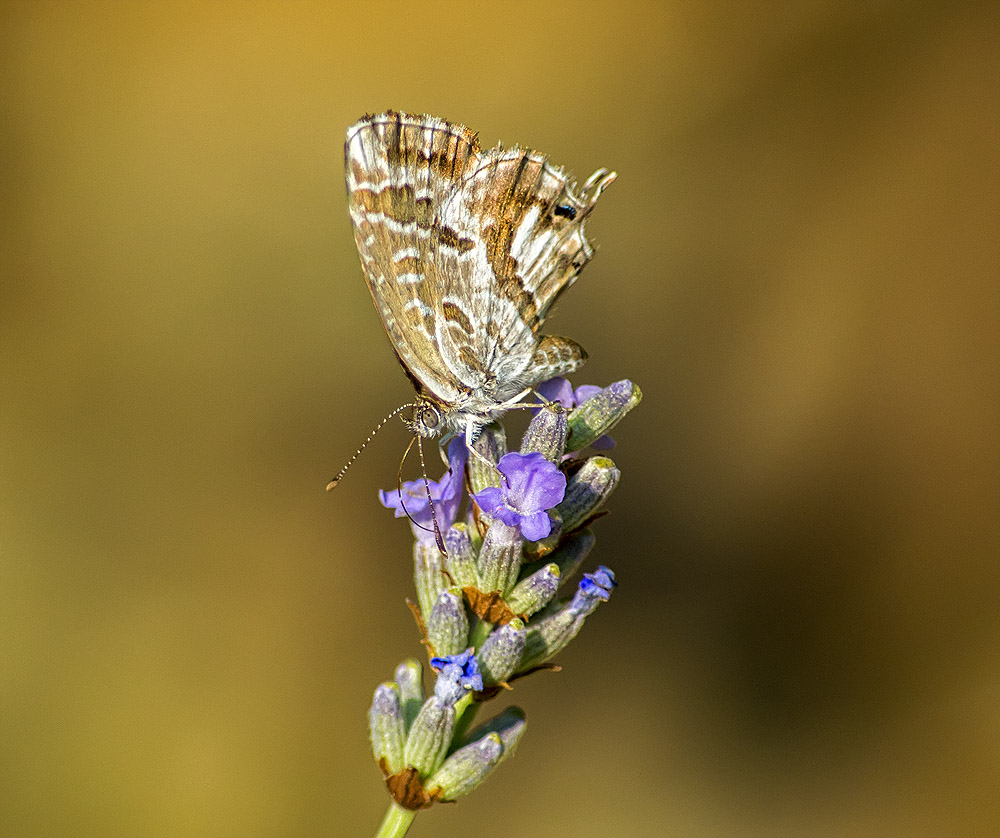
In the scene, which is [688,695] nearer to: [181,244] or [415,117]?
[415,117]

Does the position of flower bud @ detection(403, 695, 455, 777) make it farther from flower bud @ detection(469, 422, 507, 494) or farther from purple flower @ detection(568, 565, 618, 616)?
flower bud @ detection(469, 422, 507, 494)

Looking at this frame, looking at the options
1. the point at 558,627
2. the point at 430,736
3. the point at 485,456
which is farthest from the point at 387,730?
the point at 485,456

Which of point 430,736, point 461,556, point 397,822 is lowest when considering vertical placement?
point 397,822

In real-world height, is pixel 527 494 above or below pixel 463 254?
below

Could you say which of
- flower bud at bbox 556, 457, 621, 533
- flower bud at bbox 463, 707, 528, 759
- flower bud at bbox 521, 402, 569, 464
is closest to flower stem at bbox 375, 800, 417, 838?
flower bud at bbox 463, 707, 528, 759

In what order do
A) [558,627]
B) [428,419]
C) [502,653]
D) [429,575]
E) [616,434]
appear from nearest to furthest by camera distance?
[502,653] < [558,627] < [429,575] < [428,419] < [616,434]

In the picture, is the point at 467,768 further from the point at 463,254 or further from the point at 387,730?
the point at 463,254

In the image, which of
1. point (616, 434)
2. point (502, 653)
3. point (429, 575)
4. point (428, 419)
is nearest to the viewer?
point (502, 653)
